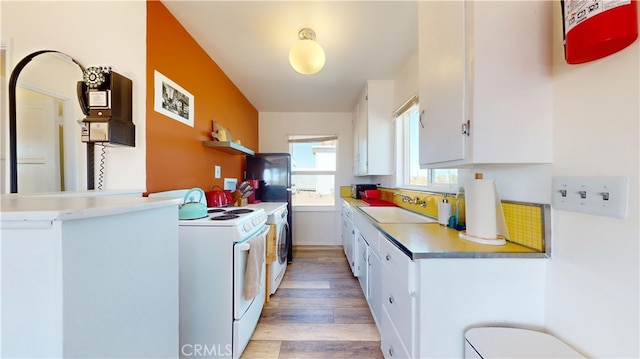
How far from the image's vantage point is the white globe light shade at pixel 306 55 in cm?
170

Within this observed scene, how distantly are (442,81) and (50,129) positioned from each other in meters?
2.41

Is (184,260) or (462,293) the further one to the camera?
(184,260)

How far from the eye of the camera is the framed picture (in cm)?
148

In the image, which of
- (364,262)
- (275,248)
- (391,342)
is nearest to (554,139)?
(391,342)

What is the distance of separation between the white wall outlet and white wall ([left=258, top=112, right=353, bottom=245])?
→ 3150mm

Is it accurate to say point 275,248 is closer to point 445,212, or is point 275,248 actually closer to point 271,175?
point 271,175

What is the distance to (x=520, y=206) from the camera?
1056 millimetres

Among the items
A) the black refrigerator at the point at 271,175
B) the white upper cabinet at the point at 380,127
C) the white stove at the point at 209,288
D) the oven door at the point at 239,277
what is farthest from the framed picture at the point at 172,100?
the white upper cabinet at the point at 380,127

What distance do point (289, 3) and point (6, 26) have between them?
1.71 metres

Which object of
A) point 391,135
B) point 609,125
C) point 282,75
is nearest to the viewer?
point 609,125

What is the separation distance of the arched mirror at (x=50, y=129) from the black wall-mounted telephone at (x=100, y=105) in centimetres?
21

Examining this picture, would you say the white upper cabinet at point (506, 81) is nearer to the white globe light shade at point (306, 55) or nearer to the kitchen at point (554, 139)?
the kitchen at point (554, 139)

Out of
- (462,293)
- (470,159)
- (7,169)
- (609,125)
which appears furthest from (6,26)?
(609,125)

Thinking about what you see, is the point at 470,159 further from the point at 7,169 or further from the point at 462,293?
the point at 7,169
